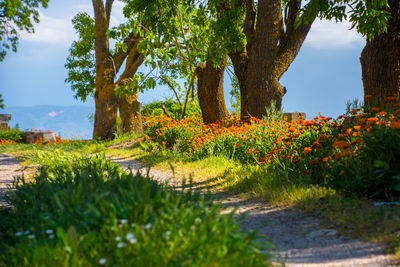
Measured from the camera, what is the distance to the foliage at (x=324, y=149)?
4.09 meters

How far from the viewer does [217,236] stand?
244 cm

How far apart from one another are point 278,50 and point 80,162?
6.63 m

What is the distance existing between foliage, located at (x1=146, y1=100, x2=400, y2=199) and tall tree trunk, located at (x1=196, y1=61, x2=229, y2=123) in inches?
40.5

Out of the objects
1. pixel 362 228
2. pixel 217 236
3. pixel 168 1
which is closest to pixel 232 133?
pixel 168 1

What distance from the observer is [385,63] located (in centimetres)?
671

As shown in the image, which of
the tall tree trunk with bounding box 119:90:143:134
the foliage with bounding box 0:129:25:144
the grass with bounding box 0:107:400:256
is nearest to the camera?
the grass with bounding box 0:107:400:256

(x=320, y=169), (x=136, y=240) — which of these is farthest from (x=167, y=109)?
(x=136, y=240)

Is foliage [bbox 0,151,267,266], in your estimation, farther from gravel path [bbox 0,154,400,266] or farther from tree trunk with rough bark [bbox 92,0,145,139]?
tree trunk with rough bark [bbox 92,0,145,139]

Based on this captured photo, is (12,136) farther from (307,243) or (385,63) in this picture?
(307,243)

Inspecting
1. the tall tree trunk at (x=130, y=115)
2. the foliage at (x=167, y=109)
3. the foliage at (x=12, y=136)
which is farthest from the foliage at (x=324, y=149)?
the foliage at (x=12, y=136)

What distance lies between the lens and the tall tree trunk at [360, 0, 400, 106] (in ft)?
22.0

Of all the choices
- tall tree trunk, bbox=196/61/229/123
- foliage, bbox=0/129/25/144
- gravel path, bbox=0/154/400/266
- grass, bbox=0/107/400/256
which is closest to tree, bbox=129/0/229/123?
tall tree trunk, bbox=196/61/229/123

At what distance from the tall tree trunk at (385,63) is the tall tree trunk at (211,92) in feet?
17.7

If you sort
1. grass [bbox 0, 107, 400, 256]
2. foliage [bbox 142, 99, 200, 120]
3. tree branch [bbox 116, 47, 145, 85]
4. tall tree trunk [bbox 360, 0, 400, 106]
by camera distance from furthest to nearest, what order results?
1. foliage [bbox 142, 99, 200, 120]
2. tree branch [bbox 116, 47, 145, 85]
3. tall tree trunk [bbox 360, 0, 400, 106]
4. grass [bbox 0, 107, 400, 256]
